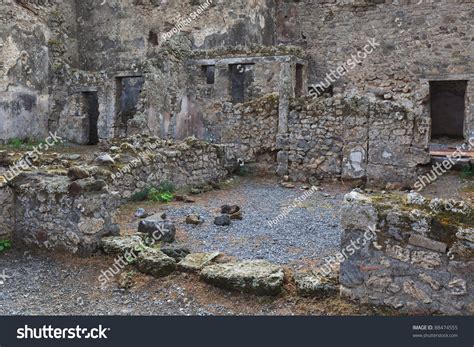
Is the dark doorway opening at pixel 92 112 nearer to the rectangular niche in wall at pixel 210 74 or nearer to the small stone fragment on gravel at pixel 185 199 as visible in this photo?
the rectangular niche in wall at pixel 210 74

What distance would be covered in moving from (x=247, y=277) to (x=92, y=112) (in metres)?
14.6

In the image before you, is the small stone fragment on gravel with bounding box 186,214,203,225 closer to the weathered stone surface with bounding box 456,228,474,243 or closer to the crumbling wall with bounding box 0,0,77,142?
the weathered stone surface with bounding box 456,228,474,243

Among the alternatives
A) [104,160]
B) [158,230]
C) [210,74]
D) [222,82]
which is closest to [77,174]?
[158,230]

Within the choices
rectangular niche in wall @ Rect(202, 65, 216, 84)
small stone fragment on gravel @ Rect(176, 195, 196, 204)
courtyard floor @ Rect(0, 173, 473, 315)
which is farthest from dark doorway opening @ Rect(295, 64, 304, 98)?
courtyard floor @ Rect(0, 173, 473, 315)

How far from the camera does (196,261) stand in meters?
5.19

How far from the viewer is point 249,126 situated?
42.1 ft

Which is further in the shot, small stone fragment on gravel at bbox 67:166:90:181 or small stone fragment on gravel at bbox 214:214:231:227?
small stone fragment on gravel at bbox 214:214:231:227

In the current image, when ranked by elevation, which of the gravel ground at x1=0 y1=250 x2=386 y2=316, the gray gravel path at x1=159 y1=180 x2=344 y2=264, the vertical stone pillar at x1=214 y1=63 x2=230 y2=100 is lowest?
the gravel ground at x1=0 y1=250 x2=386 y2=316

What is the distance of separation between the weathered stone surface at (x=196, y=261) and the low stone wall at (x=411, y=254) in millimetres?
1548

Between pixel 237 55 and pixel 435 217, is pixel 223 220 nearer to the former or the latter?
pixel 435 217

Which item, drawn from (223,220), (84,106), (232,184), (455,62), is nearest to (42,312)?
(223,220)

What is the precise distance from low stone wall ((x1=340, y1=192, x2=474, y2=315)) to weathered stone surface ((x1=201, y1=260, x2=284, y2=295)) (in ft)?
2.16

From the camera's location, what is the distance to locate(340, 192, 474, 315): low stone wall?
382cm
